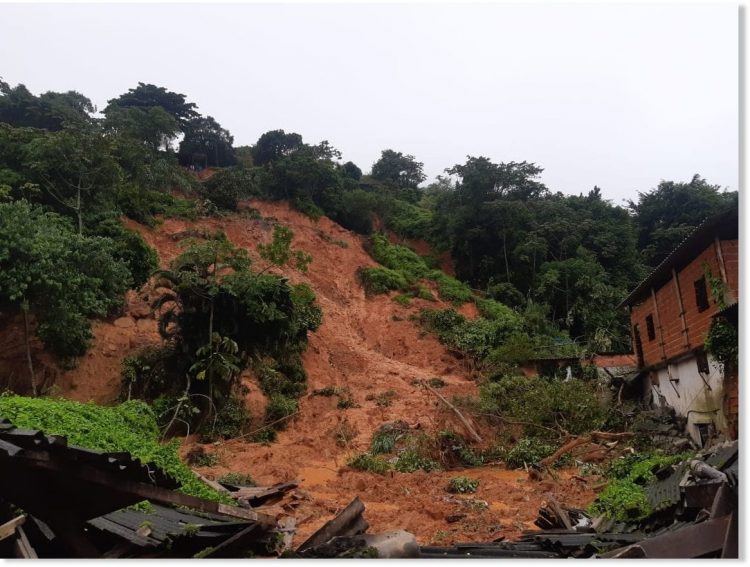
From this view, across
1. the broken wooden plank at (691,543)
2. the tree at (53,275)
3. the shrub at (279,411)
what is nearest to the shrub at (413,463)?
the shrub at (279,411)

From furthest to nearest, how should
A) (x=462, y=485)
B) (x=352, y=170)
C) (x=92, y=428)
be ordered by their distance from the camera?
(x=352, y=170) < (x=462, y=485) < (x=92, y=428)

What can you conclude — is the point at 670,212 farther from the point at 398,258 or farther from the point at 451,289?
the point at 398,258

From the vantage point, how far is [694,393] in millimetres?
11836

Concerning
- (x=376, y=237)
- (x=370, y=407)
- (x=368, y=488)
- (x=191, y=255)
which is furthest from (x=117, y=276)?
(x=376, y=237)

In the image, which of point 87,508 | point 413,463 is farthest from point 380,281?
point 87,508

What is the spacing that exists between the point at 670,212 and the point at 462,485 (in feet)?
63.3

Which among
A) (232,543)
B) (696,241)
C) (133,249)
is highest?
(133,249)

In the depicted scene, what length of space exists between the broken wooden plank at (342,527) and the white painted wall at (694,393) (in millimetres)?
7761

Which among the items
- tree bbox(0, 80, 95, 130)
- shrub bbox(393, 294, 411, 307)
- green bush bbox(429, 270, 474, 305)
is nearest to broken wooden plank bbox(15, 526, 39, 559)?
shrub bbox(393, 294, 411, 307)

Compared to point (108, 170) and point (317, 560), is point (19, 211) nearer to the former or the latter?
point (108, 170)

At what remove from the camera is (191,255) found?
14961mm

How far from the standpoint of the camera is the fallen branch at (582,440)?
11586 mm

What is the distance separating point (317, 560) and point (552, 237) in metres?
26.4

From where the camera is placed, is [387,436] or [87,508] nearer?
[87,508]
